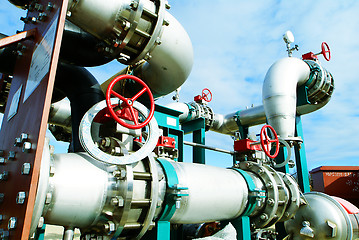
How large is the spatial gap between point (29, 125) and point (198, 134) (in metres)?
3.05

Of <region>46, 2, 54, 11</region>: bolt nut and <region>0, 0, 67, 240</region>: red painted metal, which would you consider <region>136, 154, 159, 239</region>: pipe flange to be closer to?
<region>0, 0, 67, 240</region>: red painted metal

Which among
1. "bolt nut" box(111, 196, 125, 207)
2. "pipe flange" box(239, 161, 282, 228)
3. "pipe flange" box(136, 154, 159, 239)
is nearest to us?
"bolt nut" box(111, 196, 125, 207)

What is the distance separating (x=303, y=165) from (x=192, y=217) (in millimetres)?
2622

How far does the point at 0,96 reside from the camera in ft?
7.04

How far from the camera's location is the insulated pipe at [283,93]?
10.7 ft

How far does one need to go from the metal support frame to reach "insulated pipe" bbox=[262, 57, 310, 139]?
0.90 meters

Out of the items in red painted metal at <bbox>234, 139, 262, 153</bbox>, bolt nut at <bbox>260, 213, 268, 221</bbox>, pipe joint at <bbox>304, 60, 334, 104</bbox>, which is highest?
pipe joint at <bbox>304, 60, 334, 104</bbox>

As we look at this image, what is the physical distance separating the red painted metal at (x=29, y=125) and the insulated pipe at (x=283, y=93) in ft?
9.05

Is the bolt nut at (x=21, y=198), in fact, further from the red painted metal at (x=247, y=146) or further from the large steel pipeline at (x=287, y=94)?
the large steel pipeline at (x=287, y=94)

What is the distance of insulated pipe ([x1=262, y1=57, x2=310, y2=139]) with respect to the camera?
327 cm

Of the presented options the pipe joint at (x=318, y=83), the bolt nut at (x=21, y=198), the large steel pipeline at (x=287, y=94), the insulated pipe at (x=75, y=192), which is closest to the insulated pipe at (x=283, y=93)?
the large steel pipeline at (x=287, y=94)

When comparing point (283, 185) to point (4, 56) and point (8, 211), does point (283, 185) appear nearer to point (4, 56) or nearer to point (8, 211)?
point (8, 211)

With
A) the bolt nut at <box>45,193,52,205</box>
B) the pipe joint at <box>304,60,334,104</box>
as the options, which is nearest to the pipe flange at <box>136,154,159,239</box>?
the bolt nut at <box>45,193,52,205</box>

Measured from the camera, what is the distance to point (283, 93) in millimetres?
3369
